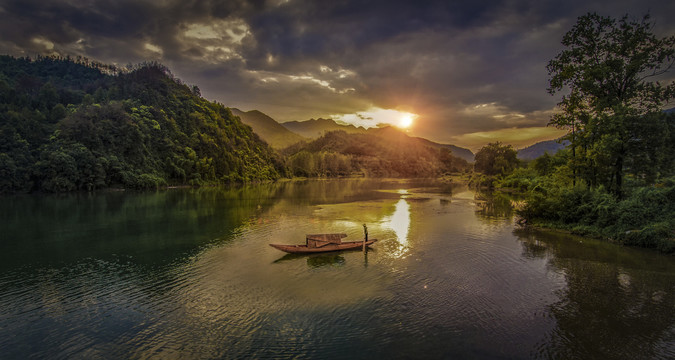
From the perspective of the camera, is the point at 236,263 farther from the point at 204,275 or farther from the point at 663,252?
the point at 663,252

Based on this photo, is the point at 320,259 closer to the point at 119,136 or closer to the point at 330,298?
the point at 330,298

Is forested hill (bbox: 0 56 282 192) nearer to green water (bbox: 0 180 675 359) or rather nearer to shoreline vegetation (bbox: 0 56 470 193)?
shoreline vegetation (bbox: 0 56 470 193)

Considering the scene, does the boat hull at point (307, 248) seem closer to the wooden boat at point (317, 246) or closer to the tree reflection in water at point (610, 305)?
the wooden boat at point (317, 246)

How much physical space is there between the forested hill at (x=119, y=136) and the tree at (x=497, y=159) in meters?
89.9

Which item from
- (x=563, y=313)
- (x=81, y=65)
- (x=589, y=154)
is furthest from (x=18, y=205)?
(x=81, y=65)

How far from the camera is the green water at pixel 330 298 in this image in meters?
11.3

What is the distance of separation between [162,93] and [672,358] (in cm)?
15176

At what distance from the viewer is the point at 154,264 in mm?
20359

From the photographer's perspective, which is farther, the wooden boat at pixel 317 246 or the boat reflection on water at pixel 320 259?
the wooden boat at pixel 317 246

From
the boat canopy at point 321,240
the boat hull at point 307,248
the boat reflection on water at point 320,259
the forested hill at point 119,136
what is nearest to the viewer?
the boat reflection on water at point 320,259

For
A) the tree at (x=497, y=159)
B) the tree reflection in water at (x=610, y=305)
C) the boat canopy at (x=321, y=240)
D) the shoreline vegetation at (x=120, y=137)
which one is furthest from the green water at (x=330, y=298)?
the tree at (x=497, y=159)

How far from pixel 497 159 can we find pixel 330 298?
9229 centimetres

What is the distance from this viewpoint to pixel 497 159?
3671 inches

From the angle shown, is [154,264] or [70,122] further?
[70,122]
